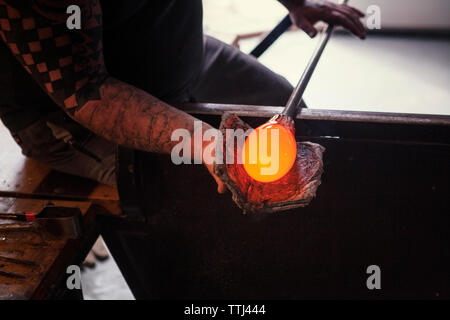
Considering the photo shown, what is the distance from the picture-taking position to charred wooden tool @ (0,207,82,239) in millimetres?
916

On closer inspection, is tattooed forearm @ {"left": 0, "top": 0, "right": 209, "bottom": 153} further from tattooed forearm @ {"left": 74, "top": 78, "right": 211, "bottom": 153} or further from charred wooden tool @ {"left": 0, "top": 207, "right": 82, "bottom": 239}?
charred wooden tool @ {"left": 0, "top": 207, "right": 82, "bottom": 239}

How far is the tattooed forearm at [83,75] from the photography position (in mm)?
780

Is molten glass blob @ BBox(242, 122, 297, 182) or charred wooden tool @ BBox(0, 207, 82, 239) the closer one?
molten glass blob @ BBox(242, 122, 297, 182)

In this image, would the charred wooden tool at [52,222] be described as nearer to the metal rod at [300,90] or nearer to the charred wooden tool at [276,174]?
the charred wooden tool at [276,174]

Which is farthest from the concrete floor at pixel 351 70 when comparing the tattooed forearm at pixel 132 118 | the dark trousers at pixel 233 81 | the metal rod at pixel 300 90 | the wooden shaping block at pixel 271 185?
the wooden shaping block at pixel 271 185

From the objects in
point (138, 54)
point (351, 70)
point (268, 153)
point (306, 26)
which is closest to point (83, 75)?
point (138, 54)

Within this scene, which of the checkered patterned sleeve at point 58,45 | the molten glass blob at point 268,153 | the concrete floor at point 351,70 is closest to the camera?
the molten glass blob at point 268,153

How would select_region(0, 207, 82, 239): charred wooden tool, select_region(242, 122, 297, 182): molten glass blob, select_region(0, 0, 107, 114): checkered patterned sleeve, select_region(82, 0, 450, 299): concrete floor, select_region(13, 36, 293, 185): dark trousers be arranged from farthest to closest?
1. select_region(82, 0, 450, 299): concrete floor
2. select_region(13, 36, 293, 185): dark trousers
3. select_region(0, 207, 82, 239): charred wooden tool
4. select_region(0, 0, 107, 114): checkered patterned sleeve
5. select_region(242, 122, 297, 182): molten glass blob

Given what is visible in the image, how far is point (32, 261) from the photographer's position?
885 millimetres

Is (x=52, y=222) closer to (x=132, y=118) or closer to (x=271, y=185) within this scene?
(x=132, y=118)

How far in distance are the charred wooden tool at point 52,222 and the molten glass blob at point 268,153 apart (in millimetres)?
475

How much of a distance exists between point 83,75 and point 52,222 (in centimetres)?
35

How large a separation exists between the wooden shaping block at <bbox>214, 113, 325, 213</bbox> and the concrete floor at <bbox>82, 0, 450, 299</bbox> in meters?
1.39

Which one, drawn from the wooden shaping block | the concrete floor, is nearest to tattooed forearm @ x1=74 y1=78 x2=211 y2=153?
the wooden shaping block
